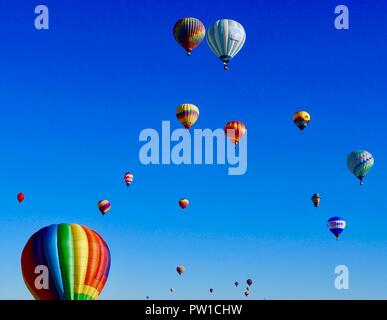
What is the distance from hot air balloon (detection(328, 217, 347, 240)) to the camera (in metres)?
56.3

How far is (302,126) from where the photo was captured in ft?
174

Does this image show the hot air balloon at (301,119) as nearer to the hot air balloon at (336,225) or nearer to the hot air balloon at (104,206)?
the hot air balloon at (336,225)

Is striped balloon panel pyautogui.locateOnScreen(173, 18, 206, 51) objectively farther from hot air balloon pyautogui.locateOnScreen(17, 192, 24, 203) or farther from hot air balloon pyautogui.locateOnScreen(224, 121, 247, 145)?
hot air balloon pyautogui.locateOnScreen(17, 192, 24, 203)

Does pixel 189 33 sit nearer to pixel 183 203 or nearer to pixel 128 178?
pixel 128 178

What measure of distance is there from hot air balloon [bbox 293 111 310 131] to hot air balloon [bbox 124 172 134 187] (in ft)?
43.5

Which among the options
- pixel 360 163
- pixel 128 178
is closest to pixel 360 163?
pixel 360 163

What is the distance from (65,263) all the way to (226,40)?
16.1 metres

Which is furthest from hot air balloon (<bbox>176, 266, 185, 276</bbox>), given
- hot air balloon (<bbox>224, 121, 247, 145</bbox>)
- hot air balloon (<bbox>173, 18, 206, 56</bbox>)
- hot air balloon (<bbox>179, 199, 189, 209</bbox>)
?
hot air balloon (<bbox>173, 18, 206, 56</bbox>)

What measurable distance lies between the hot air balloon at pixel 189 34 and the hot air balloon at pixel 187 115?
4435 mm

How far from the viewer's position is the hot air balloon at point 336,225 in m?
56.3

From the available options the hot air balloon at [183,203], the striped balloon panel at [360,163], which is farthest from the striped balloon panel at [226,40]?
the hot air balloon at [183,203]
